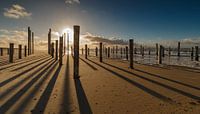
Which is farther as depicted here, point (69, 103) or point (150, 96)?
point (150, 96)

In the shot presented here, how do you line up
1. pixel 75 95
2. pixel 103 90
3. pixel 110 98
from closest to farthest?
pixel 110 98 < pixel 75 95 < pixel 103 90

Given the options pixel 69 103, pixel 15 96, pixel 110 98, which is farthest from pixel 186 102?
pixel 15 96

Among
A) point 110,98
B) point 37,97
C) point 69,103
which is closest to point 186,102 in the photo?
point 110,98

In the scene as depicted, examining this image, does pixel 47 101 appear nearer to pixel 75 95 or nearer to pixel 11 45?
pixel 75 95

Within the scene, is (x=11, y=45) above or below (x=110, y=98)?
above

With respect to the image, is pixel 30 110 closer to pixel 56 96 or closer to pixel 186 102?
pixel 56 96

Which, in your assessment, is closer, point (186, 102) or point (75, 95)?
point (186, 102)

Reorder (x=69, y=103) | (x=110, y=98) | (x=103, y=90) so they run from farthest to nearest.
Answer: (x=103, y=90), (x=110, y=98), (x=69, y=103)

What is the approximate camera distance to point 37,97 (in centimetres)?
444

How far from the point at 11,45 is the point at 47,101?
43.0 ft

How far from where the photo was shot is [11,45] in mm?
15344

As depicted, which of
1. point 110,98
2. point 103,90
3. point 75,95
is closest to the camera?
point 110,98

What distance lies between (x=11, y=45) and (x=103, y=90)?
12877 mm

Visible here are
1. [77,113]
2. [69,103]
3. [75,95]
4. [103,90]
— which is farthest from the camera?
[103,90]
